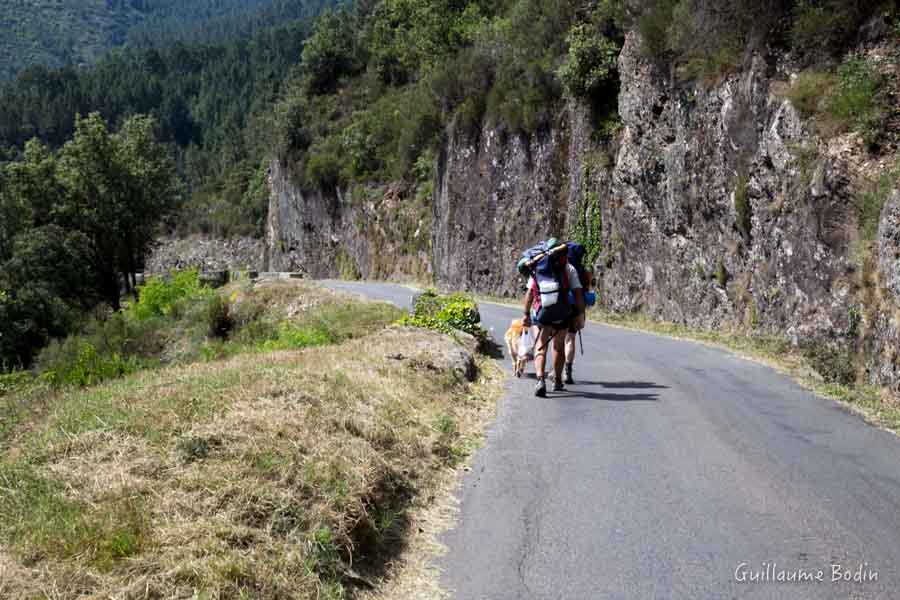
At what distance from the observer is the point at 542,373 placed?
9.80 metres

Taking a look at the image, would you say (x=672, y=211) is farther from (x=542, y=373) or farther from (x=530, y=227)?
(x=542, y=373)

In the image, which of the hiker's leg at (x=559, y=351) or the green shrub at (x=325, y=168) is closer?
the hiker's leg at (x=559, y=351)

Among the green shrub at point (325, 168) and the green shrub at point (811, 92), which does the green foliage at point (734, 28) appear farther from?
the green shrub at point (325, 168)

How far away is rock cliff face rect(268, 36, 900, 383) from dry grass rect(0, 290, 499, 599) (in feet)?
22.8

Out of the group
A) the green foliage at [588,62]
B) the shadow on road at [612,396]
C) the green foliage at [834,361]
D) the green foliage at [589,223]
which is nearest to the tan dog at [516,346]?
the shadow on road at [612,396]

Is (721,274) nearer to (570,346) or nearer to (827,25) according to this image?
(827,25)

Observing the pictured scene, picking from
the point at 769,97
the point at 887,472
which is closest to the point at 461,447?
the point at 887,472

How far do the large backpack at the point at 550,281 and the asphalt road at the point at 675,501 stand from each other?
1.07 meters

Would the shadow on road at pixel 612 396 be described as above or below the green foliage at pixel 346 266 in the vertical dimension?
above

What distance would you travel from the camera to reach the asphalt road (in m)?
4.56

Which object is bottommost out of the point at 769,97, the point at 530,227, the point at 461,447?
the point at 461,447

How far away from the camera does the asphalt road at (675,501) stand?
15.0 ft

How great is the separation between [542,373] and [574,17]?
21580 mm

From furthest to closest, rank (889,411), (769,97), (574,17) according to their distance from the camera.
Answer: (574,17)
(769,97)
(889,411)
